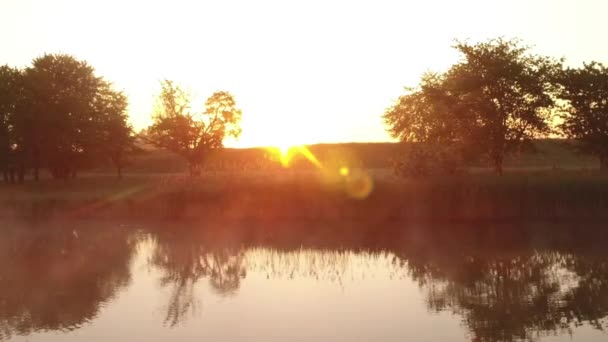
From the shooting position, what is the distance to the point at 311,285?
1928cm

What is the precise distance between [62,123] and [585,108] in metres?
53.9

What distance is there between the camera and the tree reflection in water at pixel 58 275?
15.6 m

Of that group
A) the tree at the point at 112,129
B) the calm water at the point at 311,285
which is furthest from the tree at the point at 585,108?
the tree at the point at 112,129

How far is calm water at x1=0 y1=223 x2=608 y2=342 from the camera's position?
46.8 ft

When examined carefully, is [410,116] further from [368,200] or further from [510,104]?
[368,200]

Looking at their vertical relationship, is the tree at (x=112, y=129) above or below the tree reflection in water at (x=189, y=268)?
above

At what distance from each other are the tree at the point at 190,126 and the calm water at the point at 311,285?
47637mm

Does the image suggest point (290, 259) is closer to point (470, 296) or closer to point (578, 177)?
point (470, 296)

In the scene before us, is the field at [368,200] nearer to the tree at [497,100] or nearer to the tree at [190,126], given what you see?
the tree at [497,100]


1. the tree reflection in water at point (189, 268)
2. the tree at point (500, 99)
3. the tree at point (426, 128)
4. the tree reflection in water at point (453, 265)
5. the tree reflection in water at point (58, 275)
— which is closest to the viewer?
the tree reflection in water at point (453, 265)

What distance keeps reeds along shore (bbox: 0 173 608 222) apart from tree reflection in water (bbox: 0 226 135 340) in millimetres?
6147

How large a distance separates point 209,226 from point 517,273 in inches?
751

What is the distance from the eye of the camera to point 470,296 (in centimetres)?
1709

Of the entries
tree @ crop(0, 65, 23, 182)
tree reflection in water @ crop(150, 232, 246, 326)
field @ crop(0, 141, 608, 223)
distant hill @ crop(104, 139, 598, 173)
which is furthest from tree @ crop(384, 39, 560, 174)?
tree @ crop(0, 65, 23, 182)
